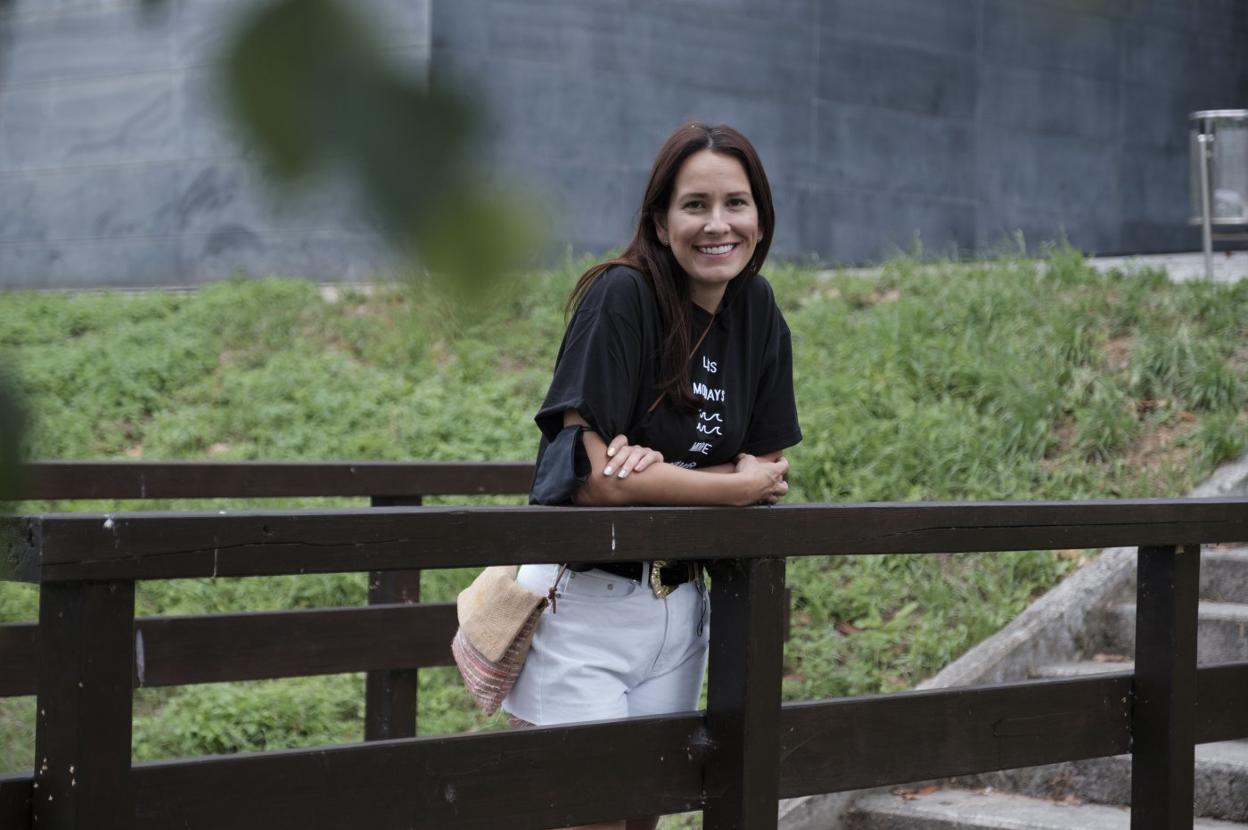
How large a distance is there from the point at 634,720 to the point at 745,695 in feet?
0.60

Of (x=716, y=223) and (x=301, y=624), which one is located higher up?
(x=716, y=223)

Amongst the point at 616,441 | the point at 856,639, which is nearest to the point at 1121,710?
the point at 616,441

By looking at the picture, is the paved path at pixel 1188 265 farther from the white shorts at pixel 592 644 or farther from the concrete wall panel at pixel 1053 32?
the concrete wall panel at pixel 1053 32

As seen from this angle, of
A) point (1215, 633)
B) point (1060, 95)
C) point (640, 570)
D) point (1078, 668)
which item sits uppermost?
point (1060, 95)

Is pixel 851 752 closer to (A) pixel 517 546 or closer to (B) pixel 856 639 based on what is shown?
(A) pixel 517 546

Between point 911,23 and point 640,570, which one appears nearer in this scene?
point 911,23

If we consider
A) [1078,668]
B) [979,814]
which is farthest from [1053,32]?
[1078,668]

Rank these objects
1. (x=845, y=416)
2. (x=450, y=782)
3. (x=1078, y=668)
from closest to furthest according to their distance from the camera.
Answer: (x=450, y=782)
(x=1078, y=668)
(x=845, y=416)

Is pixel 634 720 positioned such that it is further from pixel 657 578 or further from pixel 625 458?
pixel 625 458

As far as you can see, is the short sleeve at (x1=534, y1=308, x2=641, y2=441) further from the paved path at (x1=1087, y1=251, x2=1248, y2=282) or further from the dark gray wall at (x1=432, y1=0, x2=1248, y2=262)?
the paved path at (x1=1087, y1=251, x2=1248, y2=282)

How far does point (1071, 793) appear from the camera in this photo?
4.43 metres

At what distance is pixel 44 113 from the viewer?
0.67m

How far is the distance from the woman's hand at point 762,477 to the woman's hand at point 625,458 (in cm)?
18

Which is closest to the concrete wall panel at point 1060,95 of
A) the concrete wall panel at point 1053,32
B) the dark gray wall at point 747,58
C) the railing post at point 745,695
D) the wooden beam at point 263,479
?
the dark gray wall at point 747,58
